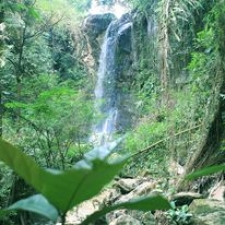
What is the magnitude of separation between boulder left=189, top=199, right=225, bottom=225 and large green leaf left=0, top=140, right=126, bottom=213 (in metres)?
2.99

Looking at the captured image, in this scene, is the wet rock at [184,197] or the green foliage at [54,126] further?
the wet rock at [184,197]

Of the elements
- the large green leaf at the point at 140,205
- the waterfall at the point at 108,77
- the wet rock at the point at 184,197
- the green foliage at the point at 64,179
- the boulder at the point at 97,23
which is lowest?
the large green leaf at the point at 140,205

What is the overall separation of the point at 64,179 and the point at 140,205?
195 millimetres

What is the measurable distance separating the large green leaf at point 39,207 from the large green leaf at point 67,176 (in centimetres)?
2

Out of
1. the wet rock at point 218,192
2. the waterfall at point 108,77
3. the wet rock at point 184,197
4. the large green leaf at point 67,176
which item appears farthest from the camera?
the waterfall at point 108,77

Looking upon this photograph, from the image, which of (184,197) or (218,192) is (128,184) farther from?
(218,192)

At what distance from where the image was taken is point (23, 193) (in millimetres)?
4109

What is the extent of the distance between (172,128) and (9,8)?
266 centimetres

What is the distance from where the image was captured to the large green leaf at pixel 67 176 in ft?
2.55

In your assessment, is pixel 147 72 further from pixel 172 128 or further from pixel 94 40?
pixel 172 128

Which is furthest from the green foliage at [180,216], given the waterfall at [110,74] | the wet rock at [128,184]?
the waterfall at [110,74]

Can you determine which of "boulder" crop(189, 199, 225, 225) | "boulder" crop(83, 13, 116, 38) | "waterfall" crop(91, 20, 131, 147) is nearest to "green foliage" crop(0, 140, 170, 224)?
"boulder" crop(189, 199, 225, 225)

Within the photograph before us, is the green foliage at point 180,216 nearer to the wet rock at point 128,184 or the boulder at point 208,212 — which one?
the boulder at point 208,212

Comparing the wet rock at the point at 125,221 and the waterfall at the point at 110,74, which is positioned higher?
the waterfall at the point at 110,74
